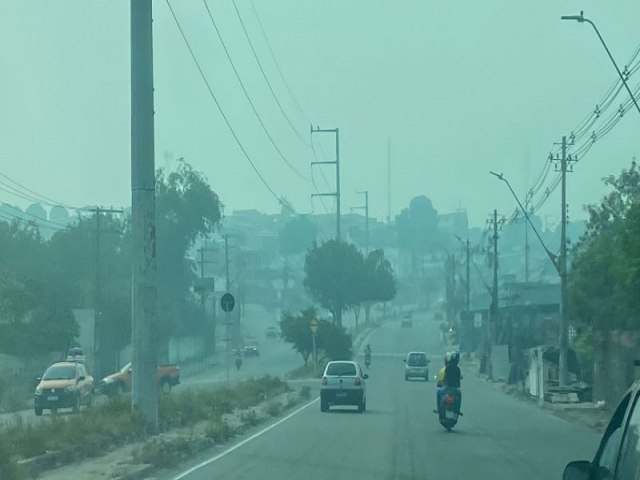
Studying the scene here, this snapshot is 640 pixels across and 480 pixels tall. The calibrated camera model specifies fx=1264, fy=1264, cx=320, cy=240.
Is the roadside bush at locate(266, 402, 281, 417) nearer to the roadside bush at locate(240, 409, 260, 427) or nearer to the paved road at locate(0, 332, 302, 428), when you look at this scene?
the roadside bush at locate(240, 409, 260, 427)

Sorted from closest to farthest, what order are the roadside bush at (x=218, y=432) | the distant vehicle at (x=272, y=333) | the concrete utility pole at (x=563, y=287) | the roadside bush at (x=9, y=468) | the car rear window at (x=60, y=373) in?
the roadside bush at (x=9, y=468)
the roadside bush at (x=218, y=432)
the car rear window at (x=60, y=373)
the concrete utility pole at (x=563, y=287)
the distant vehicle at (x=272, y=333)

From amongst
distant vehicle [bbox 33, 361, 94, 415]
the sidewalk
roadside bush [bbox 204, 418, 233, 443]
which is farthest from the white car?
roadside bush [bbox 204, 418, 233, 443]

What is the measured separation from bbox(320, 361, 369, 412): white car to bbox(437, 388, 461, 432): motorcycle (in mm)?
9345

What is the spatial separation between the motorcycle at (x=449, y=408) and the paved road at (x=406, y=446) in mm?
445

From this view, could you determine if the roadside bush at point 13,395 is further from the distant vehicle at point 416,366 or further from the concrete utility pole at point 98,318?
the distant vehicle at point 416,366

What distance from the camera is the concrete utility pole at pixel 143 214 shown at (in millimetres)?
28531

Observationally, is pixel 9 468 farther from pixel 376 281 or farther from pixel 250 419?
pixel 376 281

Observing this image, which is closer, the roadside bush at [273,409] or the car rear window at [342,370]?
the roadside bush at [273,409]

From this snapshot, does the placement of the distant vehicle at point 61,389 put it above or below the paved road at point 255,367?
above

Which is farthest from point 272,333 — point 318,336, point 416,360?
point 416,360

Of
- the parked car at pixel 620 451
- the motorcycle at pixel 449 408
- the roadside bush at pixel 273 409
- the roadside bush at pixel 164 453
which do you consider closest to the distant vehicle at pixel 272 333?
A: the roadside bush at pixel 273 409

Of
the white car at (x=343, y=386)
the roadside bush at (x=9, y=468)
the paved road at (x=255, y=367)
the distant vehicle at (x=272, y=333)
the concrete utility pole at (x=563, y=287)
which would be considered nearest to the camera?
the roadside bush at (x=9, y=468)

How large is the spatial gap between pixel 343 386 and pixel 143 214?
47.5ft

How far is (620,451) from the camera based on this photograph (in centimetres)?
739
